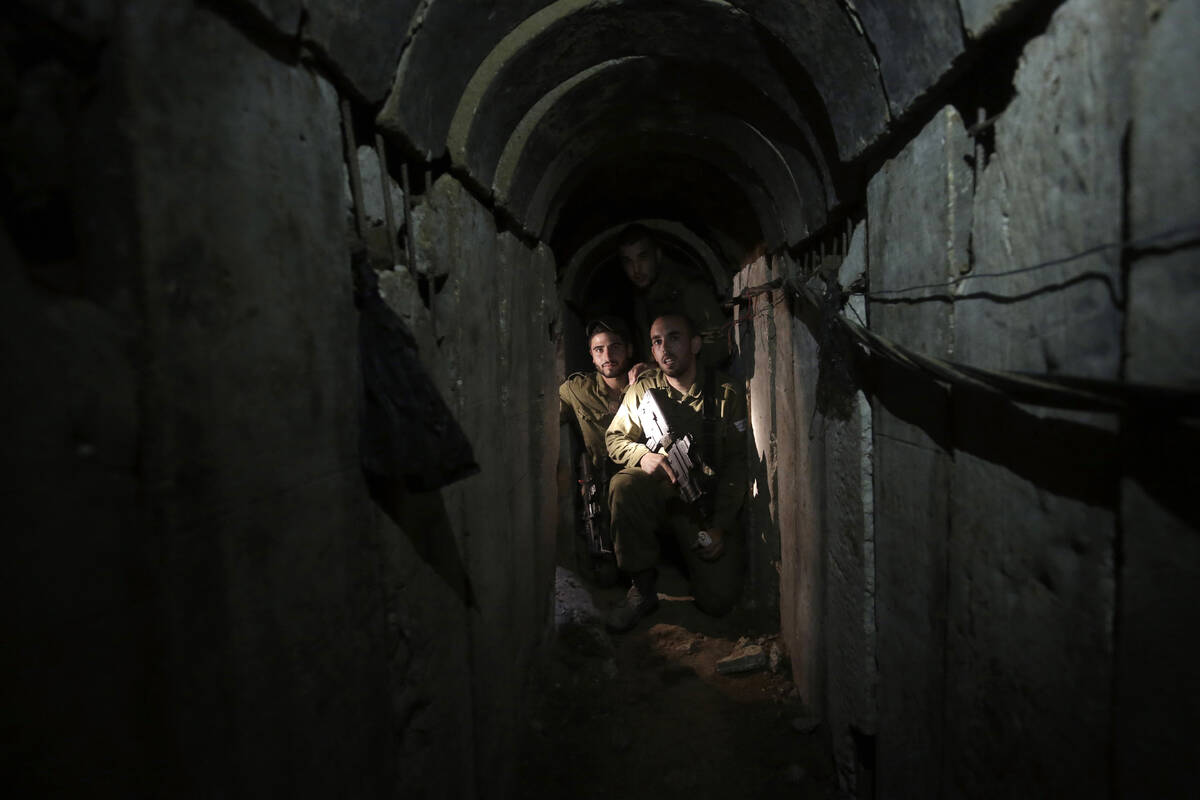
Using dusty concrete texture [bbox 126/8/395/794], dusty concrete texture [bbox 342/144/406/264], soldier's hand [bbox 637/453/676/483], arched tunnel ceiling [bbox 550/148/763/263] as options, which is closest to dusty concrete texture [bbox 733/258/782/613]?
arched tunnel ceiling [bbox 550/148/763/263]

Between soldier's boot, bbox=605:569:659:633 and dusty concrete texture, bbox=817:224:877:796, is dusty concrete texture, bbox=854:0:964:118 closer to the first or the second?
dusty concrete texture, bbox=817:224:877:796

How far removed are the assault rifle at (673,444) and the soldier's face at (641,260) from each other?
162cm

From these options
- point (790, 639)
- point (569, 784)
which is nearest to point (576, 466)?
point (790, 639)

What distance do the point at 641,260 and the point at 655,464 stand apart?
2308 millimetres

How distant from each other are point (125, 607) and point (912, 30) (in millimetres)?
2154

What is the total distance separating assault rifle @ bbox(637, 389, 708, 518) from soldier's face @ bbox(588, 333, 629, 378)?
98 centimetres

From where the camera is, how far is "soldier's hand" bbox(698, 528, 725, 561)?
483 centimetres

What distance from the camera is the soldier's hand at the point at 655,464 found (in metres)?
4.71

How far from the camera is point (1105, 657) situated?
3.65 feet

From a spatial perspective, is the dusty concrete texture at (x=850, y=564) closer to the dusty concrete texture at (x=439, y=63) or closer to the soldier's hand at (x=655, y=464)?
the dusty concrete texture at (x=439, y=63)

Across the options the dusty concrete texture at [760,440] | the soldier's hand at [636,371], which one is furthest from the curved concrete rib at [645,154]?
the soldier's hand at [636,371]

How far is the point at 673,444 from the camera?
4656mm

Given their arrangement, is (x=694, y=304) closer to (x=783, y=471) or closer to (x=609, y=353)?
(x=609, y=353)

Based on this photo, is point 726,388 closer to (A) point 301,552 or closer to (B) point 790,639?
(B) point 790,639
